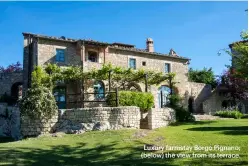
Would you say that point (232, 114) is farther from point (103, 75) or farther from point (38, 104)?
point (38, 104)

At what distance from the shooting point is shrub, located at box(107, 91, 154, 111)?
56.8ft

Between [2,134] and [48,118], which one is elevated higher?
[48,118]

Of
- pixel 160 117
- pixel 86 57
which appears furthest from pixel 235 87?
pixel 160 117

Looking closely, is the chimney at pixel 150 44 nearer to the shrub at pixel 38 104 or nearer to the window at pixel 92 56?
the window at pixel 92 56

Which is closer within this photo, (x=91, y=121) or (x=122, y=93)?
(x=91, y=121)

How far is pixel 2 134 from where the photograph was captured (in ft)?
62.7

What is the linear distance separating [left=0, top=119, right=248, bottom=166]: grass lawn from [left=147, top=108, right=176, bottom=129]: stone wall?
227 centimetres

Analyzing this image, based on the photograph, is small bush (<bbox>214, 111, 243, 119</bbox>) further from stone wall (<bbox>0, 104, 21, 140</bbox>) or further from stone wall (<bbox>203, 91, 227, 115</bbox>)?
stone wall (<bbox>0, 104, 21, 140</bbox>)

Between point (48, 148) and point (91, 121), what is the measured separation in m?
4.67

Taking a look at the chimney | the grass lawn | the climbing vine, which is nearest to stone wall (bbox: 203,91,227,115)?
the chimney

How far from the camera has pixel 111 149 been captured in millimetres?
11016

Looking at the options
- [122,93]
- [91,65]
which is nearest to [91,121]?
[122,93]

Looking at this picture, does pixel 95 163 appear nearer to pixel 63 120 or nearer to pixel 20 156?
pixel 20 156

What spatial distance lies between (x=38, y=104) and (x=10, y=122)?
170 inches
